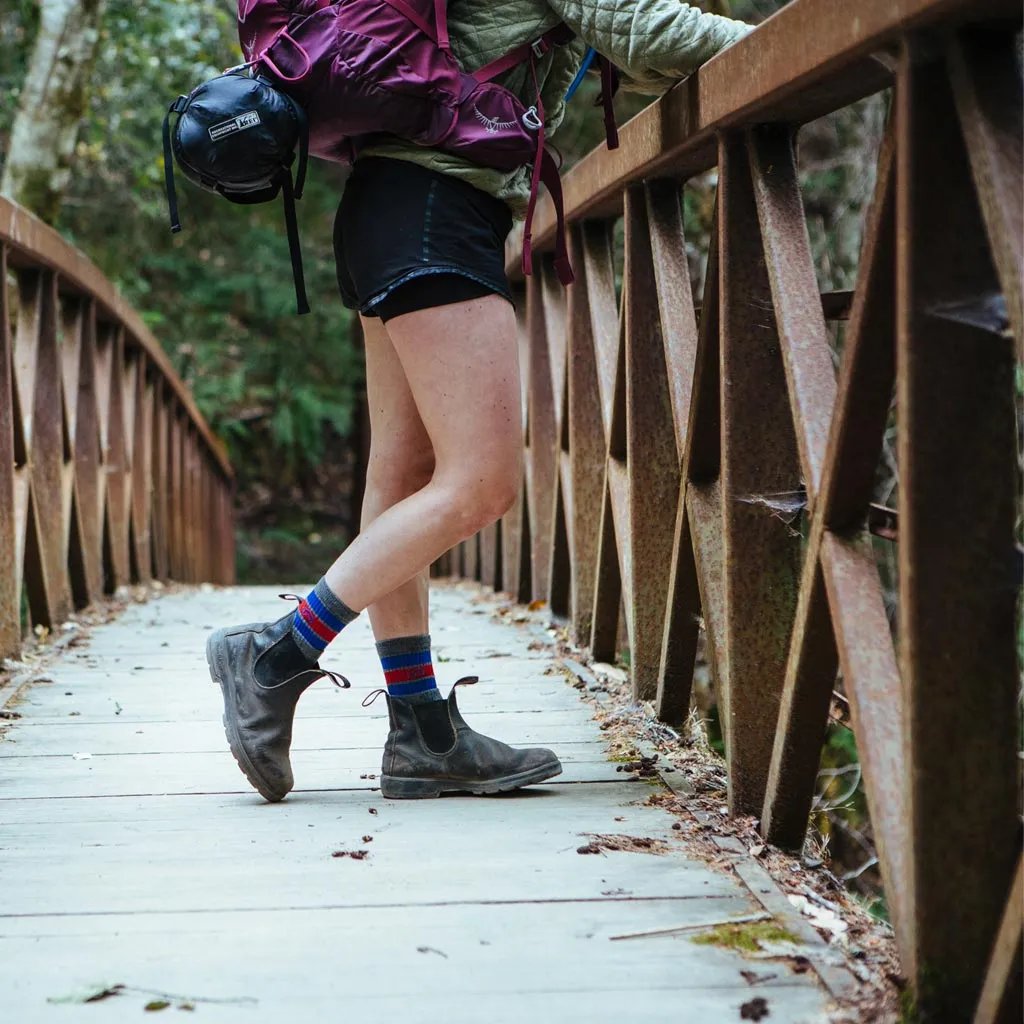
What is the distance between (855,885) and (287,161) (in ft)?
22.5

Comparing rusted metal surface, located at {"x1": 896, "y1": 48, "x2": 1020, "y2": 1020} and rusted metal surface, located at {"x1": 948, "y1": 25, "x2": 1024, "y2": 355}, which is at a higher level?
rusted metal surface, located at {"x1": 948, "y1": 25, "x2": 1024, "y2": 355}

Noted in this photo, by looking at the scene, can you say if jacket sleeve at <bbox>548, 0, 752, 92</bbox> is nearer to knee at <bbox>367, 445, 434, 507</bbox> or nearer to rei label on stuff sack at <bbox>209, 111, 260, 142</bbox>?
rei label on stuff sack at <bbox>209, 111, 260, 142</bbox>

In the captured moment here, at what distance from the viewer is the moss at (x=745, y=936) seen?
5.23 feet

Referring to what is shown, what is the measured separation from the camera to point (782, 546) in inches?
83.0

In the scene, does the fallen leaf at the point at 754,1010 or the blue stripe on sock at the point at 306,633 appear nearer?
the fallen leaf at the point at 754,1010

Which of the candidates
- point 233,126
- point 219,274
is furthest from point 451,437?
point 219,274

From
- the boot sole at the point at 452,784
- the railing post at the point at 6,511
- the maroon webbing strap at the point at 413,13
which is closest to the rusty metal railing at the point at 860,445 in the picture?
the boot sole at the point at 452,784

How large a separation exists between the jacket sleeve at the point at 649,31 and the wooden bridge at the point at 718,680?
82 mm

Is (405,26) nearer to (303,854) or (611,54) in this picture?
(611,54)

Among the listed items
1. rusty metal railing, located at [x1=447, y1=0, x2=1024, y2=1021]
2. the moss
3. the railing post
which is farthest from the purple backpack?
the railing post

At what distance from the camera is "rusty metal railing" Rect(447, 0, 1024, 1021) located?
1.35 meters

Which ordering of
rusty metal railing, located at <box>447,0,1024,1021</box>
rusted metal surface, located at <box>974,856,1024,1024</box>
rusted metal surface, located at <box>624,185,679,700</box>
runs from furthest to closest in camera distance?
rusted metal surface, located at <box>624,185,679,700</box>
rusty metal railing, located at <box>447,0,1024,1021</box>
rusted metal surface, located at <box>974,856,1024,1024</box>

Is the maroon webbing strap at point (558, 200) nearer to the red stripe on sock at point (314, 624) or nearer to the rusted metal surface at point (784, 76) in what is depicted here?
the rusted metal surface at point (784, 76)

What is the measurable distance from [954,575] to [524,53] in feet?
4.20
